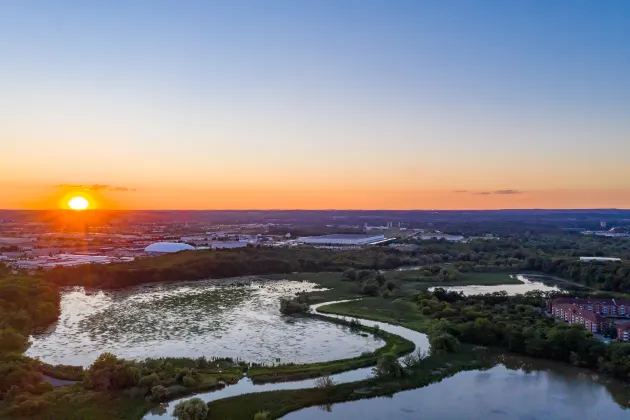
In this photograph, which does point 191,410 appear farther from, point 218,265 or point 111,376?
point 218,265

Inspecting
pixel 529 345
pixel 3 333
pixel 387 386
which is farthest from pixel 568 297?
pixel 3 333

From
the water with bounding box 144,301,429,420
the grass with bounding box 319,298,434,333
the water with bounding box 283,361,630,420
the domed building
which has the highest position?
the domed building

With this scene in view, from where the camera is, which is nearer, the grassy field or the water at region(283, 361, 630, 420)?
the water at region(283, 361, 630, 420)

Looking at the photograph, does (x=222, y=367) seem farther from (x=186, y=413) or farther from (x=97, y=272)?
(x=97, y=272)

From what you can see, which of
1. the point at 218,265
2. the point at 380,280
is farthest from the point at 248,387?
the point at 218,265

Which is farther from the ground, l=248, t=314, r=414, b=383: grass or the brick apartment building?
the brick apartment building

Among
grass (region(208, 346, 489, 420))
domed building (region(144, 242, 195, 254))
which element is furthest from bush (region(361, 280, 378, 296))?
domed building (region(144, 242, 195, 254))

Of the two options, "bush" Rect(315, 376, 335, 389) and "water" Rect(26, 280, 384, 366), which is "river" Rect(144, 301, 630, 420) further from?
"water" Rect(26, 280, 384, 366)
